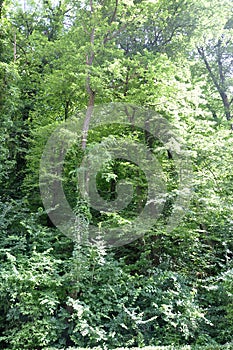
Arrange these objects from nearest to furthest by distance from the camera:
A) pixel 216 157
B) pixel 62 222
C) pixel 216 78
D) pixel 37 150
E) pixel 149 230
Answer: pixel 149 230
pixel 216 157
pixel 62 222
pixel 37 150
pixel 216 78

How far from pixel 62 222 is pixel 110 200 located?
3.15 feet

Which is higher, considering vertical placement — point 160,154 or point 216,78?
point 216,78

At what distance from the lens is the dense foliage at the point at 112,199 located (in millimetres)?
3947

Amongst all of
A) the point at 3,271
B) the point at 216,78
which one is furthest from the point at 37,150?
the point at 216,78

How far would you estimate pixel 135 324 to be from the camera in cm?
393

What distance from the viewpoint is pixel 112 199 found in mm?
5914

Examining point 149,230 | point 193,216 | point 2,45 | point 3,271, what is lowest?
point 3,271

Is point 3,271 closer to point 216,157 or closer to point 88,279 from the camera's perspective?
point 88,279

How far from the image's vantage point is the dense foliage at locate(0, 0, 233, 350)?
13.0 ft

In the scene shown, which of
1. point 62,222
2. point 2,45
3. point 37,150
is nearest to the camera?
point 62,222

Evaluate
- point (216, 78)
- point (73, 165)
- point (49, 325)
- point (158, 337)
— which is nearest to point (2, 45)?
point (73, 165)

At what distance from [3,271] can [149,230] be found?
215cm

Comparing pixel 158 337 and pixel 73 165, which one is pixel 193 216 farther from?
pixel 73 165

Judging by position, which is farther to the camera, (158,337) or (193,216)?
(193,216)
